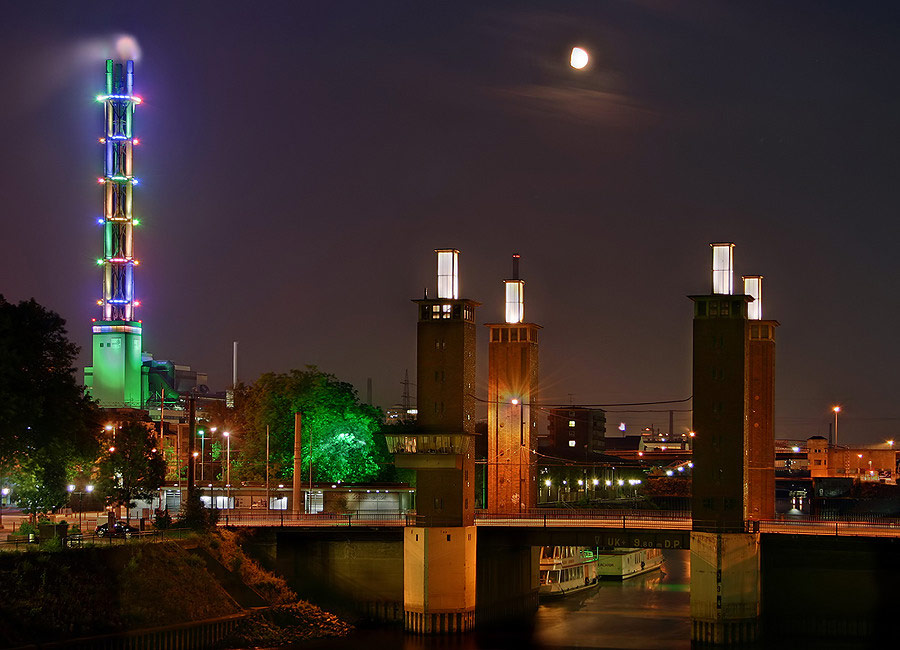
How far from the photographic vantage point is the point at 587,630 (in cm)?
7500

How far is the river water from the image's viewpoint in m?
68.3

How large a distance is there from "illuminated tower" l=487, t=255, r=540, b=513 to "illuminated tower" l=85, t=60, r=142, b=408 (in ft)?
237

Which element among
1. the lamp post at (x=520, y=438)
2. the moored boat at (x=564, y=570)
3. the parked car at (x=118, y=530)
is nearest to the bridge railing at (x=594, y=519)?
the moored boat at (x=564, y=570)

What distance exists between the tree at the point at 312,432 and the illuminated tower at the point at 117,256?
1925 inches

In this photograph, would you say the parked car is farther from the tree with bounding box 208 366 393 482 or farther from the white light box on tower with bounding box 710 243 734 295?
the white light box on tower with bounding box 710 243 734 295

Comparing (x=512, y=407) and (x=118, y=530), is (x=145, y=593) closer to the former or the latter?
(x=118, y=530)

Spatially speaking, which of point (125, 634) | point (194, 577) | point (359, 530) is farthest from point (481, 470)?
point (125, 634)

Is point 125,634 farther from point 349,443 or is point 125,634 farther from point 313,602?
point 349,443

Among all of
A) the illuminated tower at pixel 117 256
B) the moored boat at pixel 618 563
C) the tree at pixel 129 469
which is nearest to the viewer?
the tree at pixel 129 469

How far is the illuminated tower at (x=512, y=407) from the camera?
94.6 meters

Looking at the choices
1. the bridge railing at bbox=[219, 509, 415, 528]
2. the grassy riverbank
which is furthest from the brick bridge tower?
the grassy riverbank

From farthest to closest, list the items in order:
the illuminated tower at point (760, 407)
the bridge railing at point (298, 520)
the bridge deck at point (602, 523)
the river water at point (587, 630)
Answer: the illuminated tower at point (760, 407)
the bridge railing at point (298, 520)
the bridge deck at point (602, 523)
the river water at point (587, 630)

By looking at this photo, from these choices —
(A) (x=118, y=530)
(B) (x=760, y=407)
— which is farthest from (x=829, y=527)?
(A) (x=118, y=530)

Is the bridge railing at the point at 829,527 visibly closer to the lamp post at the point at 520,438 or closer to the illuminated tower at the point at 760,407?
the illuminated tower at the point at 760,407
